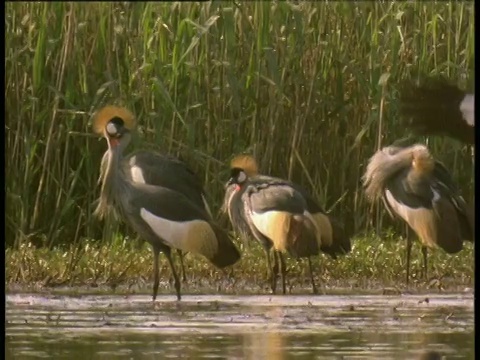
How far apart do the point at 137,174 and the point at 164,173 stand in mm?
134

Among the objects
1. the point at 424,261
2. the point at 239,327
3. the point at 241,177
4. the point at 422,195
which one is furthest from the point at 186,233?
the point at 239,327

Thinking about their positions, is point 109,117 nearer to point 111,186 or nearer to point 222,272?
A: point 111,186

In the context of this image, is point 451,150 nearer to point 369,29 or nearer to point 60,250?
point 369,29

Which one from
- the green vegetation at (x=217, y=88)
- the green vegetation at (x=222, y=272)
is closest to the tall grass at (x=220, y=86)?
the green vegetation at (x=217, y=88)

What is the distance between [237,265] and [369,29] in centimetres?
203

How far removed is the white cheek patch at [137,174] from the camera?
28.2ft

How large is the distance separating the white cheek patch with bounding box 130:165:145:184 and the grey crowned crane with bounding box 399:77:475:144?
129 centimetres

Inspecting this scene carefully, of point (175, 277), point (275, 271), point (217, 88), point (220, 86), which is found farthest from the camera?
point (220, 86)

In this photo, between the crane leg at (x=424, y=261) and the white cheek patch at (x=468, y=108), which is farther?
the crane leg at (x=424, y=261)

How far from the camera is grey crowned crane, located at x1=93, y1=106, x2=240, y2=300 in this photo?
8.06m

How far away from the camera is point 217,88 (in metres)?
9.41

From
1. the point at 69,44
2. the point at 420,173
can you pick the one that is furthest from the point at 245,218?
the point at 69,44

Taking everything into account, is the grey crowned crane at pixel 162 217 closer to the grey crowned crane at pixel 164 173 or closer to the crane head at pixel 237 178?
the grey crowned crane at pixel 164 173

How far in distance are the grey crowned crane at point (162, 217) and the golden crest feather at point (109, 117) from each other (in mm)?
232
